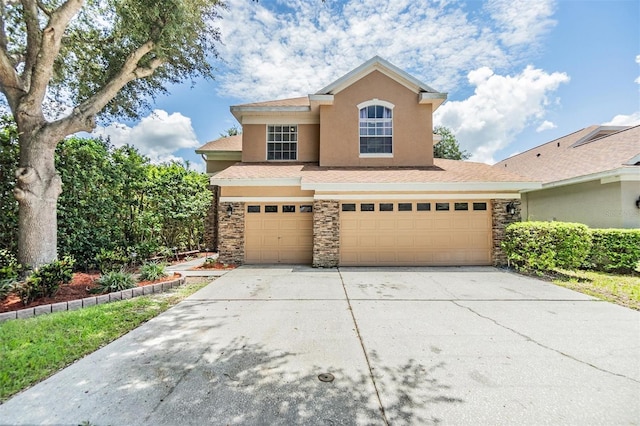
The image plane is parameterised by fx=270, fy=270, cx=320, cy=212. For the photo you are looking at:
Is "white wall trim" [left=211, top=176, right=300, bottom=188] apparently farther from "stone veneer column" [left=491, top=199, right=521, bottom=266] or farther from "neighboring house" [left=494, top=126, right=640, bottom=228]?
"neighboring house" [left=494, top=126, right=640, bottom=228]

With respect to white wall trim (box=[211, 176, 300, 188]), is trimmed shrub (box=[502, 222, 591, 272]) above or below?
below

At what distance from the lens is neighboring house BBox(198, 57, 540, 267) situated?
930 cm

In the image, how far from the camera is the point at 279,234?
989 centimetres

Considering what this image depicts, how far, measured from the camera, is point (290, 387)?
2746 millimetres

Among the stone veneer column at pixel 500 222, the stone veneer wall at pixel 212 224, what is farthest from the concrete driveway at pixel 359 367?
the stone veneer wall at pixel 212 224

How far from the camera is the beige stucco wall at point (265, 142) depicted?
11.9 metres

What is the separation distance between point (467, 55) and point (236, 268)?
11.9 m

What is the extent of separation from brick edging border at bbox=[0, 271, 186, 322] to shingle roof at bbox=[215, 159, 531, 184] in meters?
4.16

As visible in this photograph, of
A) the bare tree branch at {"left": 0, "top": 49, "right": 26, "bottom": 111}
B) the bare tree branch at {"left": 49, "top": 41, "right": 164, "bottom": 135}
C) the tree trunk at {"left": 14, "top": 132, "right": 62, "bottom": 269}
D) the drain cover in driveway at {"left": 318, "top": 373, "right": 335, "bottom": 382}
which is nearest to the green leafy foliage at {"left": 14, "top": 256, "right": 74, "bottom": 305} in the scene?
the tree trunk at {"left": 14, "top": 132, "right": 62, "bottom": 269}

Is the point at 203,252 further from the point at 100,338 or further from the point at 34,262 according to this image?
the point at 100,338

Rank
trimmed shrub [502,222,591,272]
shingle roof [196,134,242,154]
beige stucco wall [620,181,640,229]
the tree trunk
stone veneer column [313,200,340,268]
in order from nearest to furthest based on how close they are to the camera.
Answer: the tree trunk < trimmed shrub [502,222,591,272] < beige stucco wall [620,181,640,229] < stone veneer column [313,200,340,268] < shingle roof [196,134,242,154]

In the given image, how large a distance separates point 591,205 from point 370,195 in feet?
27.5

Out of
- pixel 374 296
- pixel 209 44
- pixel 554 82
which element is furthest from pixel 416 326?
pixel 554 82

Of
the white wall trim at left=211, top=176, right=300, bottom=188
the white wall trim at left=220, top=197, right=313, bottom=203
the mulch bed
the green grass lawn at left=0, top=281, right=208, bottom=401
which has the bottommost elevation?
the green grass lawn at left=0, top=281, right=208, bottom=401
